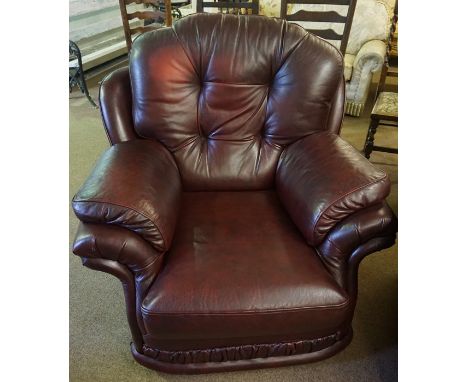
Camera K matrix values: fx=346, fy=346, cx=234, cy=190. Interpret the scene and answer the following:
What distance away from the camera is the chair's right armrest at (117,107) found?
132cm

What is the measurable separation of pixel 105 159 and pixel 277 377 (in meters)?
0.94

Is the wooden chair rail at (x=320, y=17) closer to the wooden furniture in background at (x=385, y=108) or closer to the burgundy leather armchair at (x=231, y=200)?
the wooden furniture in background at (x=385, y=108)

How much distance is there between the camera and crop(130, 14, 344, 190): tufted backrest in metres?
1.30

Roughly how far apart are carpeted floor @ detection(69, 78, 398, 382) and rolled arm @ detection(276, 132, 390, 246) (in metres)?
0.48

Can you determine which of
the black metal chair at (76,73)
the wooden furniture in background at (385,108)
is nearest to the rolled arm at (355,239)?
the wooden furniture in background at (385,108)

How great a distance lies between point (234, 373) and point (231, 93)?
1025 millimetres

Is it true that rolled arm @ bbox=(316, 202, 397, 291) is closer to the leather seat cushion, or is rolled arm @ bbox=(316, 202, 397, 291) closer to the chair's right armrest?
the leather seat cushion

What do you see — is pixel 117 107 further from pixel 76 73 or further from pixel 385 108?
pixel 76 73

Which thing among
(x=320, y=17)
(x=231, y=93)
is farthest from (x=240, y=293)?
(x=320, y=17)

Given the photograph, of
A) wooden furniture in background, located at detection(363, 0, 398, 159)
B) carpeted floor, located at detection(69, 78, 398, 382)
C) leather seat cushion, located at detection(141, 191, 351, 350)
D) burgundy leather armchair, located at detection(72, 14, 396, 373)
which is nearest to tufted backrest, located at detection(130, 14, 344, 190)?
burgundy leather armchair, located at detection(72, 14, 396, 373)

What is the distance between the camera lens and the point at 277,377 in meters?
1.18

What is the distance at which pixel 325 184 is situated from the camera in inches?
43.4

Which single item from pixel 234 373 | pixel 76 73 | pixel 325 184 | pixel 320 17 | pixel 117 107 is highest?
pixel 320 17
